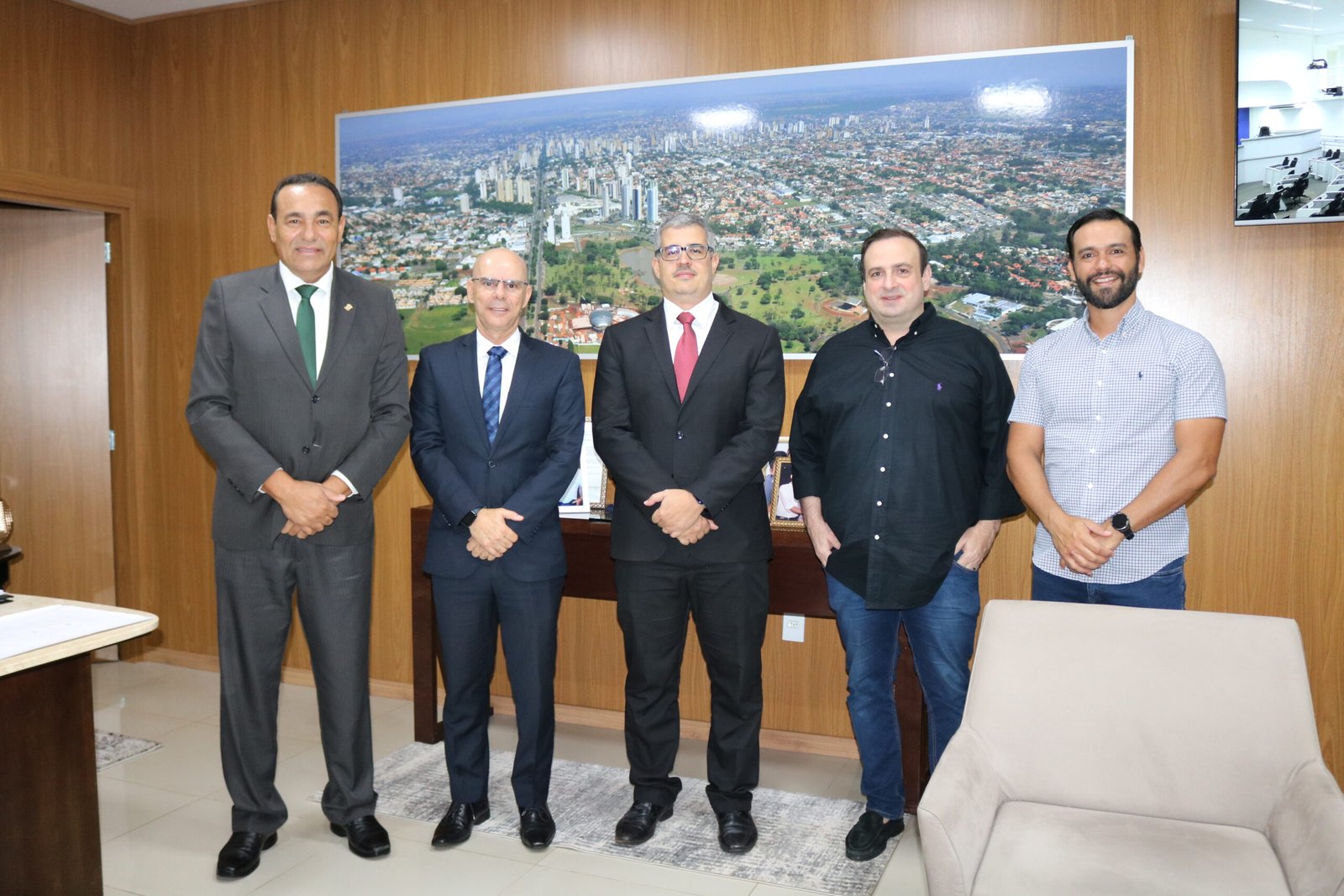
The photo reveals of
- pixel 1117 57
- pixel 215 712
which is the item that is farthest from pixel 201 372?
pixel 1117 57

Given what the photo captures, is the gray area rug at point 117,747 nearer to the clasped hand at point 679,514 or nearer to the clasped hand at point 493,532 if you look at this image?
the clasped hand at point 493,532

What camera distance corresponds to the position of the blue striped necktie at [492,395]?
2998 mm

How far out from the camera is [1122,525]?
8.56ft

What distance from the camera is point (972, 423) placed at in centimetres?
286

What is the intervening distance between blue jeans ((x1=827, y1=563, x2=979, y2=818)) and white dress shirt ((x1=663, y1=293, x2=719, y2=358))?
2.66ft

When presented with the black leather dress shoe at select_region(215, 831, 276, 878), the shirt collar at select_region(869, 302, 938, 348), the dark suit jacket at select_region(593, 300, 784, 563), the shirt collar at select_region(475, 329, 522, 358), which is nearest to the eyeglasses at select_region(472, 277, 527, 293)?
the shirt collar at select_region(475, 329, 522, 358)

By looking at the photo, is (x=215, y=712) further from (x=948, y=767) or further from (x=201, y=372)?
(x=948, y=767)

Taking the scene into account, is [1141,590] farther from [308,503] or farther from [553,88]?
[553,88]

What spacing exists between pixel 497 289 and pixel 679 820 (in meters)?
1.72

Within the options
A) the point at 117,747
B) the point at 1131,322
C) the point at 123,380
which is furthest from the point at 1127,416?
the point at 123,380

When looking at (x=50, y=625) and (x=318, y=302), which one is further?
(x=318, y=302)

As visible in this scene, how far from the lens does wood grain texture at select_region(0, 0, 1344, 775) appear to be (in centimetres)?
331

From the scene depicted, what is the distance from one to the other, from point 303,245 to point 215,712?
2.36 metres

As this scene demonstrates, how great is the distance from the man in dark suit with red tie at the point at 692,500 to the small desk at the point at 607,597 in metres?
0.34
